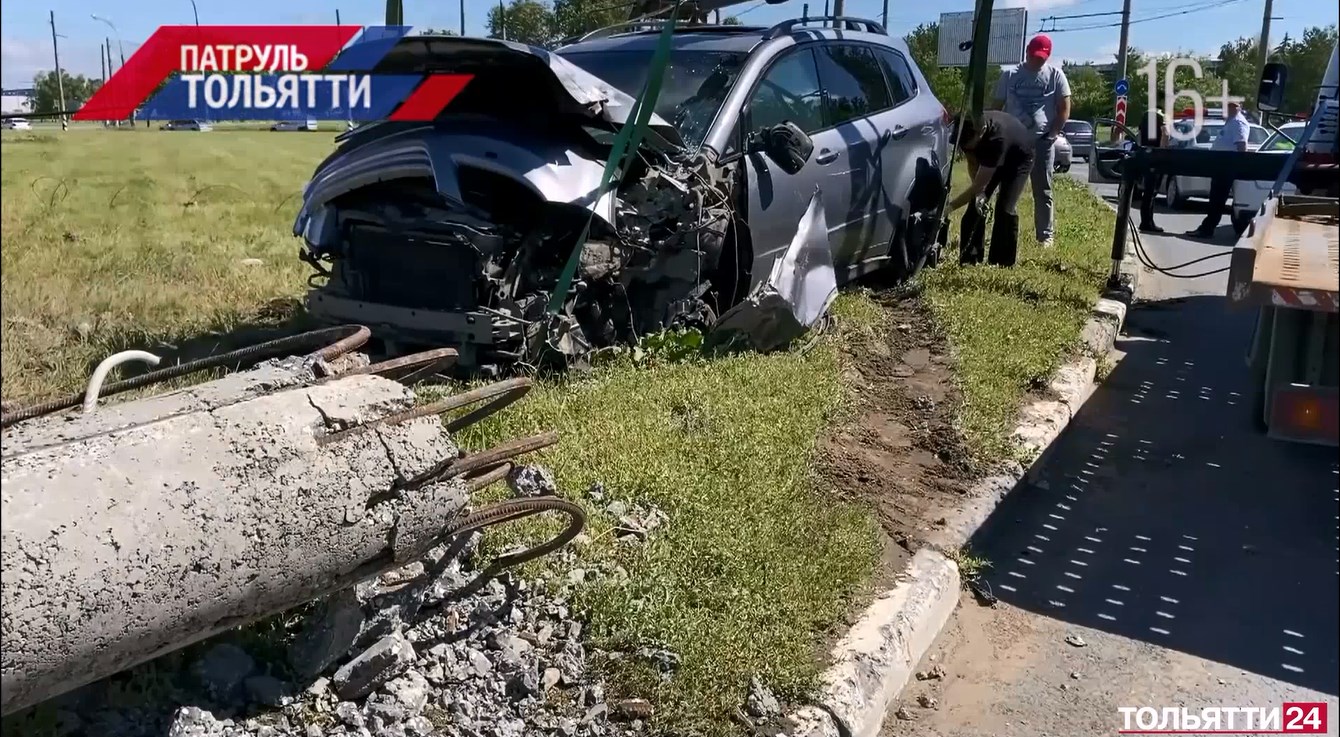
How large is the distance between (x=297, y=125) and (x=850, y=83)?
354 centimetres

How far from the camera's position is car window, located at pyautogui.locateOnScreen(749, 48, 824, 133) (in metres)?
5.91

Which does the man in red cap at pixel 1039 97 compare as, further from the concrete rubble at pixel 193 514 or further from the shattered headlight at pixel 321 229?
the concrete rubble at pixel 193 514

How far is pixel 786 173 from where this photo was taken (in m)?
5.85

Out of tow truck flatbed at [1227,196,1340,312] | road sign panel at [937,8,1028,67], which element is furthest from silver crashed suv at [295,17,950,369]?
road sign panel at [937,8,1028,67]

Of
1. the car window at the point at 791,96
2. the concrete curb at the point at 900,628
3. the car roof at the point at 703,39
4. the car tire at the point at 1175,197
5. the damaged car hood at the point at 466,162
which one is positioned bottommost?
the concrete curb at the point at 900,628

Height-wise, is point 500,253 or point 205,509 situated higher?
point 500,253

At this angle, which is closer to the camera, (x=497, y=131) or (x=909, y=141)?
(x=497, y=131)

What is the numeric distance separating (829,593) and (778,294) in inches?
88.3

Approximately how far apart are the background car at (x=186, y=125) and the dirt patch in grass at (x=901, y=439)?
2.63 m

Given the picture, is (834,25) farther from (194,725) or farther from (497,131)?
(194,725)

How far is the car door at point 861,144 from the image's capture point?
259 inches

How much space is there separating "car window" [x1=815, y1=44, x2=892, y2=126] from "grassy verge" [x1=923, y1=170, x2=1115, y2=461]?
1298mm

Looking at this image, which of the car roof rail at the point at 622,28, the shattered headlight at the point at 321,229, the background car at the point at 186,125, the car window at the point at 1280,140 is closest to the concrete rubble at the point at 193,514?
the background car at the point at 186,125

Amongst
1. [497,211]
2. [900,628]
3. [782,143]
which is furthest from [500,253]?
[900,628]
